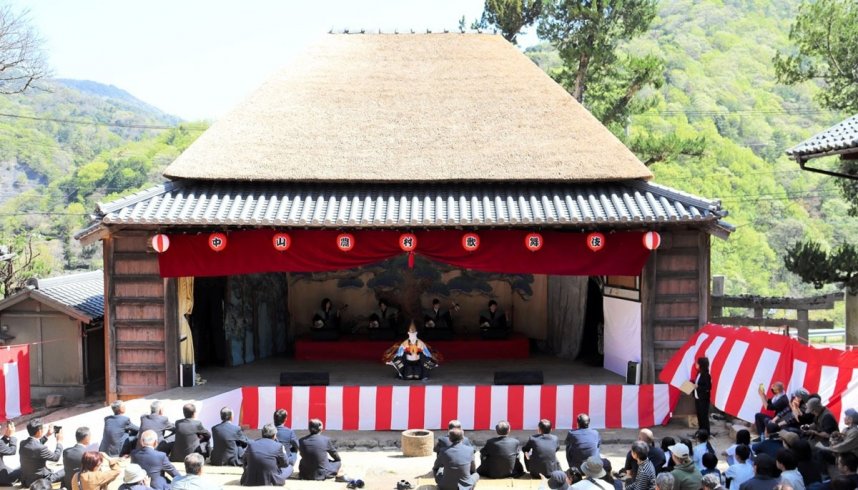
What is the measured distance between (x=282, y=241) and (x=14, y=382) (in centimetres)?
490

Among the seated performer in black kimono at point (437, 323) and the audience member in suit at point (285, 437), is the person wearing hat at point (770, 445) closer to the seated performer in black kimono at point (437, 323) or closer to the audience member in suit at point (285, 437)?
the audience member in suit at point (285, 437)

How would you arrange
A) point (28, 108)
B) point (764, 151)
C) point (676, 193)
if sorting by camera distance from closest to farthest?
point (676, 193) → point (764, 151) → point (28, 108)

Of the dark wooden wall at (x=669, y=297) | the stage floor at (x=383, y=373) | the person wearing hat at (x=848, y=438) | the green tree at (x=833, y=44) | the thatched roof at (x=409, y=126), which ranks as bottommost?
the stage floor at (x=383, y=373)

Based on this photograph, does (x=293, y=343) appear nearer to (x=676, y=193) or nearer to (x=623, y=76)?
(x=676, y=193)

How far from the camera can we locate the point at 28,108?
71.5 metres

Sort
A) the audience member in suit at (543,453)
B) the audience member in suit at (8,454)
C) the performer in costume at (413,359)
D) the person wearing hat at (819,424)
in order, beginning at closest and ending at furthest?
the person wearing hat at (819,424)
the audience member in suit at (8,454)
the audience member in suit at (543,453)
the performer in costume at (413,359)

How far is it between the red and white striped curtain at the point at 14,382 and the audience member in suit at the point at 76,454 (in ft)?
16.3

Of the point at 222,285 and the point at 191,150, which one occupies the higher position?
the point at 191,150

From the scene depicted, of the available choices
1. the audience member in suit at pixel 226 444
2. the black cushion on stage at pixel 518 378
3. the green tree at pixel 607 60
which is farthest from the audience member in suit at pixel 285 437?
the green tree at pixel 607 60

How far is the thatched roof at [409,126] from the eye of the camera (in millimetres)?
13898

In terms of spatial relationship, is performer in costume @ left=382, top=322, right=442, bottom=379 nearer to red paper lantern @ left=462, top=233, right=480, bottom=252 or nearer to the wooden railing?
red paper lantern @ left=462, top=233, right=480, bottom=252

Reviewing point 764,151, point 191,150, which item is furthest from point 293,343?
point 764,151

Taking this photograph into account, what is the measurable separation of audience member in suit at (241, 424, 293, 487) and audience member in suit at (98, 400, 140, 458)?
1.75 meters

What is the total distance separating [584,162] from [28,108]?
227 ft
